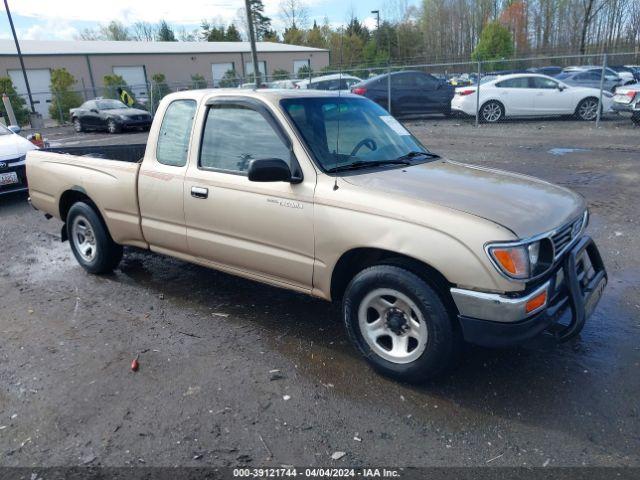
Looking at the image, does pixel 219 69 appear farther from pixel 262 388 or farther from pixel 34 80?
pixel 262 388

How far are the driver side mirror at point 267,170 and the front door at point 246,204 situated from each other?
158mm

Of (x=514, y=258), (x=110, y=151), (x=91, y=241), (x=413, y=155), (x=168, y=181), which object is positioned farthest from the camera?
(x=110, y=151)

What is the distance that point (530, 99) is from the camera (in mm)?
16406

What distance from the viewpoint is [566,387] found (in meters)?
3.27

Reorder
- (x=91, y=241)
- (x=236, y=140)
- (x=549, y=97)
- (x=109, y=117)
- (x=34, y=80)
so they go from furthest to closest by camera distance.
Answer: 1. (x=34, y=80)
2. (x=109, y=117)
3. (x=549, y=97)
4. (x=91, y=241)
5. (x=236, y=140)

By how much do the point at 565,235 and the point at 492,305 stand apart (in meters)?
0.83

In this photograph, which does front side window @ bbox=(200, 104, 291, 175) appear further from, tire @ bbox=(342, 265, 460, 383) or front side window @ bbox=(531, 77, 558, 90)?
front side window @ bbox=(531, 77, 558, 90)

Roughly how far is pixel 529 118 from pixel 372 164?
1543 centimetres

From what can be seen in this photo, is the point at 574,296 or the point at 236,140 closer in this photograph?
the point at 574,296

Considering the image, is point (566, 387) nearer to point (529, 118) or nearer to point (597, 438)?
point (597, 438)

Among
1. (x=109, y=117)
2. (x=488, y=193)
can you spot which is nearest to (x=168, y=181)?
(x=488, y=193)

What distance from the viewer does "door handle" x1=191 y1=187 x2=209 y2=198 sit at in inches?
161

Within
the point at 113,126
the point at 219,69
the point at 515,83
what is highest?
the point at 219,69

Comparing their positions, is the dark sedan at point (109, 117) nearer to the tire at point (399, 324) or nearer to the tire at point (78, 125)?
the tire at point (78, 125)
